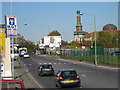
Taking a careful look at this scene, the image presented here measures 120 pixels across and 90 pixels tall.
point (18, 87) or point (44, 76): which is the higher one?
point (18, 87)

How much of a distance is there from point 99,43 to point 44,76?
76.4 meters

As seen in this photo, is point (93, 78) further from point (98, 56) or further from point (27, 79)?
point (98, 56)

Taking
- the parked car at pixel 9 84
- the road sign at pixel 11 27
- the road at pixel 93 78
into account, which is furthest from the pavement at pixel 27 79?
the parked car at pixel 9 84

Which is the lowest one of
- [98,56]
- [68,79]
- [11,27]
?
[68,79]

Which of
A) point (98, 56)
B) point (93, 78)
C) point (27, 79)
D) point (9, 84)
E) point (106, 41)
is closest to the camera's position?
point (9, 84)

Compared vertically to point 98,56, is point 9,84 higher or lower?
higher

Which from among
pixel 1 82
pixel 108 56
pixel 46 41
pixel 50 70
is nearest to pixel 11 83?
pixel 1 82

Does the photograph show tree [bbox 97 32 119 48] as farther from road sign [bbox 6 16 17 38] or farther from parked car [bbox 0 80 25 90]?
parked car [bbox 0 80 25 90]

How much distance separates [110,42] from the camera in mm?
110688

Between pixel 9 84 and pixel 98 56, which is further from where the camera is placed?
pixel 98 56

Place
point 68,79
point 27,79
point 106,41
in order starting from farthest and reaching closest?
point 106,41, point 27,79, point 68,79

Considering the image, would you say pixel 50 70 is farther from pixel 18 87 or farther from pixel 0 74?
pixel 18 87

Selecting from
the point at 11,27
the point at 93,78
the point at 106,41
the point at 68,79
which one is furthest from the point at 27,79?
the point at 106,41

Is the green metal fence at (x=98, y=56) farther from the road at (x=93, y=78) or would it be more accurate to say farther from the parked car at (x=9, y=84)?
the parked car at (x=9, y=84)
